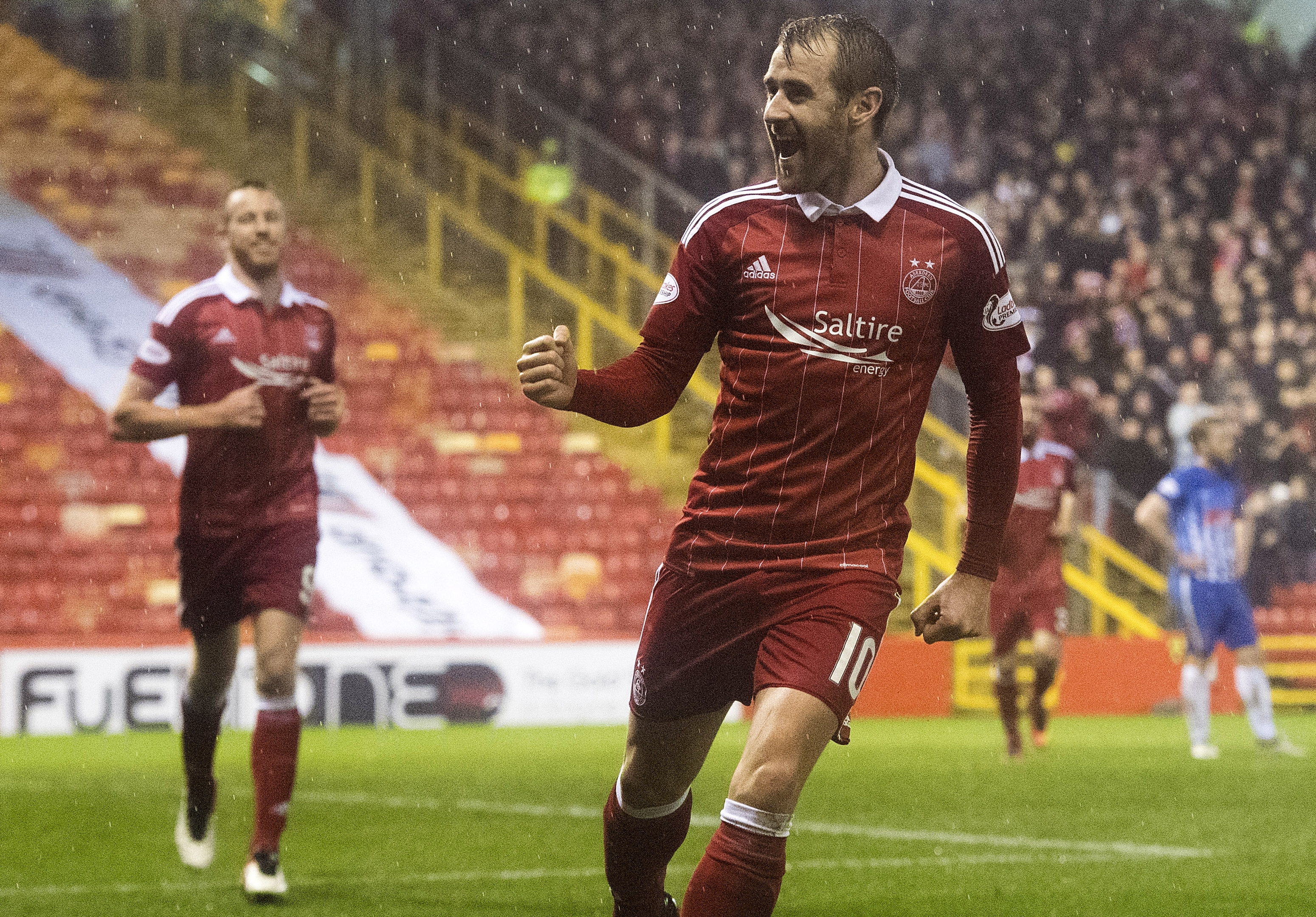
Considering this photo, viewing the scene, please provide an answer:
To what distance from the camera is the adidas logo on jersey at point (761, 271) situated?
3.67 m

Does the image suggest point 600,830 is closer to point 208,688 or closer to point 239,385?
point 208,688

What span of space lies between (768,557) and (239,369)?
2868mm

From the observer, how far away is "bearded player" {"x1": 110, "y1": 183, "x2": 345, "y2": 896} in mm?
5723

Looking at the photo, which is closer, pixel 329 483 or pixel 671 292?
pixel 671 292

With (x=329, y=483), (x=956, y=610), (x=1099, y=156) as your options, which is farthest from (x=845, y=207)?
(x=1099, y=156)

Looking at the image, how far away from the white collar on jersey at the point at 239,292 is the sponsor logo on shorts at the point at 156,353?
270mm

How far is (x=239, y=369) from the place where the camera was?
5.96 metres

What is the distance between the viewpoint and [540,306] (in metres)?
18.5

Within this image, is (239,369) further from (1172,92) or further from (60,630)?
(1172,92)

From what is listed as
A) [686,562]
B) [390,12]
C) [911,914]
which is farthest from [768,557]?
[390,12]

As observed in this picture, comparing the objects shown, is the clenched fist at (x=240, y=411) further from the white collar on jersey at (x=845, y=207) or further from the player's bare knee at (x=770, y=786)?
the player's bare knee at (x=770, y=786)

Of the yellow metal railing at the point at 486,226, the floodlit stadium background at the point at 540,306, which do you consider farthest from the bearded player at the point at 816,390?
the yellow metal railing at the point at 486,226

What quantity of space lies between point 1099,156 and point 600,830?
15296 mm

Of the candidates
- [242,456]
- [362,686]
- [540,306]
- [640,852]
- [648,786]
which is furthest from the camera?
[540,306]
